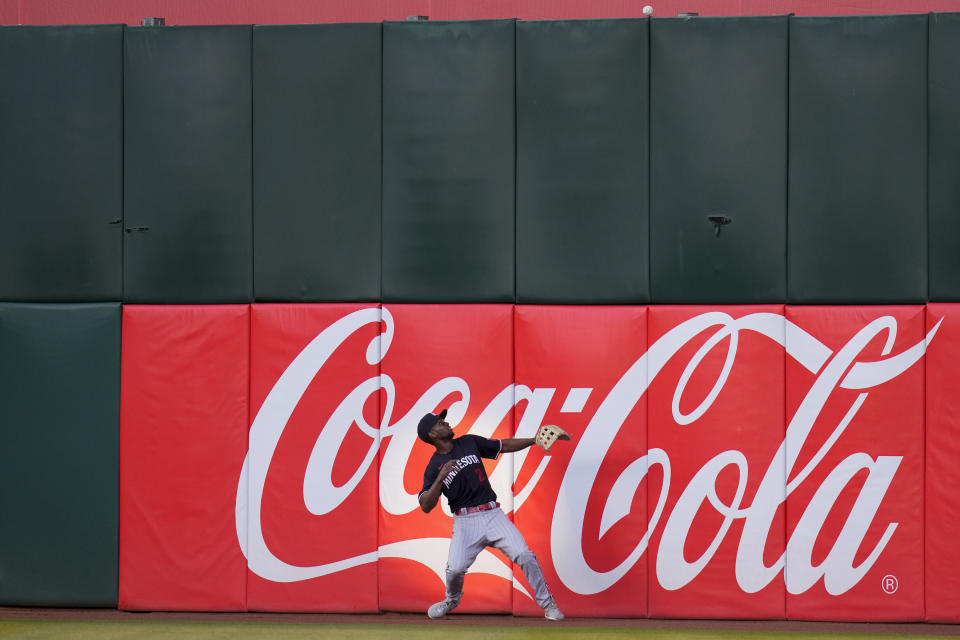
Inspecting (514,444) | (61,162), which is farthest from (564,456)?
(61,162)

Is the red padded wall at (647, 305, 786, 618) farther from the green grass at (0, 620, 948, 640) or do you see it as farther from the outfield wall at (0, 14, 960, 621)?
the green grass at (0, 620, 948, 640)

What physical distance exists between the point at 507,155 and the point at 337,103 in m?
1.70

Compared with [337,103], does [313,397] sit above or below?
below

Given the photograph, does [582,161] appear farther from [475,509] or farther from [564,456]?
[475,509]

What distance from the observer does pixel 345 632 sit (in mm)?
7996

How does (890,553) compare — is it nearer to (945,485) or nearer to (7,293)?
(945,485)

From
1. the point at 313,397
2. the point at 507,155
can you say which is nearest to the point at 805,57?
the point at 507,155

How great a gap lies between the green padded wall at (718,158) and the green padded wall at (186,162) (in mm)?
3935

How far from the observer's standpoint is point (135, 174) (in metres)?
8.83

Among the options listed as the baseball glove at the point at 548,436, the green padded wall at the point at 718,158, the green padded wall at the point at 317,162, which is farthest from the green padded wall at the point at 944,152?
the green padded wall at the point at 317,162

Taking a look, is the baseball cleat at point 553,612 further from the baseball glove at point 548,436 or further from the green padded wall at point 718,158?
the green padded wall at point 718,158

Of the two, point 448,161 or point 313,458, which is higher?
point 448,161

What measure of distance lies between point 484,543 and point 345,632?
150cm

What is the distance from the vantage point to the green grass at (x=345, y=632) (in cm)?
779
